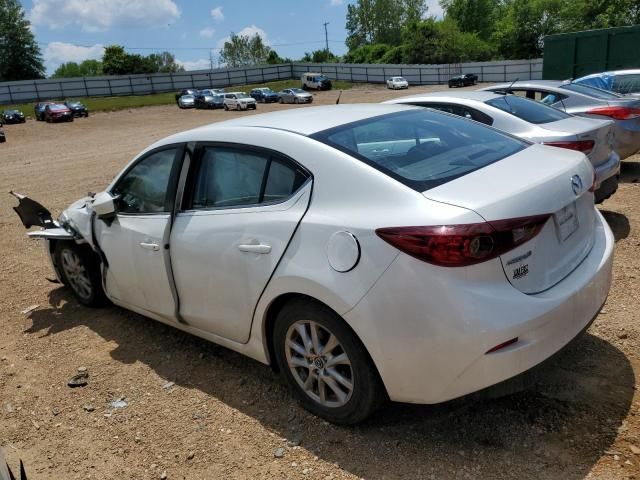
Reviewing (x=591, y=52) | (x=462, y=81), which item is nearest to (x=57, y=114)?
(x=462, y=81)

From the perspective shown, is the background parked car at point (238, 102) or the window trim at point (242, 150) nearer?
the window trim at point (242, 150)

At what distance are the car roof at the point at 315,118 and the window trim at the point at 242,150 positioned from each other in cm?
16

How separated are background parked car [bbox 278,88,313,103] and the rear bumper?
44.5 meters

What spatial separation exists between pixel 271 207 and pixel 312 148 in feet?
1.24

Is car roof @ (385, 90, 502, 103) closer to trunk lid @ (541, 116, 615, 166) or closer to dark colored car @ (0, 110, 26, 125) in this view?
trunk lid @ (541, 116, 615, 166)

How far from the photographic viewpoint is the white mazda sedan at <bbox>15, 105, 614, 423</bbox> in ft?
7.82

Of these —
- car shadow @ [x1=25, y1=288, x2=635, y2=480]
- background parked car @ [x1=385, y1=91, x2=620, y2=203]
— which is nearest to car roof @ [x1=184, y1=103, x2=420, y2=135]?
car shadow @ [x1=25, y1=288, x2=635, y2=480]

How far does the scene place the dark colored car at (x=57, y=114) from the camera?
41.1 meters

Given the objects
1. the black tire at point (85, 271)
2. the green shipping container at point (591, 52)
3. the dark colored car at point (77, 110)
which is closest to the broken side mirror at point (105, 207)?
the black tire at point (85, 271)

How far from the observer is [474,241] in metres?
2.35

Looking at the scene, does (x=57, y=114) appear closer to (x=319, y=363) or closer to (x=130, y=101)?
(x=130, y=101)

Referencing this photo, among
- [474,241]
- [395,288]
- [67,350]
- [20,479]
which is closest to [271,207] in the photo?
[395,288]

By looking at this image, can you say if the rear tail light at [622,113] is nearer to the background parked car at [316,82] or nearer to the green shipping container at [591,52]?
the green shipping container at [591,52]

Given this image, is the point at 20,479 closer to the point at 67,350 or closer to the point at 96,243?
the point at 67,350
